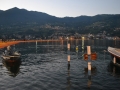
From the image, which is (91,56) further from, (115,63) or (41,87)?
(115,63)

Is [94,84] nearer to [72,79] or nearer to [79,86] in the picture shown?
[79,86]

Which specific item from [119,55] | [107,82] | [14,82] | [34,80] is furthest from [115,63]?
[14,82]

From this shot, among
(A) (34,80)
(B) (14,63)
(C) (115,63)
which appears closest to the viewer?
(A) (34,80)

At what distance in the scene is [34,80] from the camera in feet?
101

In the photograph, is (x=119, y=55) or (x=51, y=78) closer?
(x=51, y=78)

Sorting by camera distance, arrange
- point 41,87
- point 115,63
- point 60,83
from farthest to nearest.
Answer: point 115,63, point 60,83, point 41,87

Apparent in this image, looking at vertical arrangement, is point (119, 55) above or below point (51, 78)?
above

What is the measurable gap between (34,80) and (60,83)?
510 cm

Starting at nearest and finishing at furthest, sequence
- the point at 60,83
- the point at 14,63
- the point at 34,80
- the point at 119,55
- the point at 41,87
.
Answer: the point at 41,87 < the point at 60,83 < the point at 34,80 < the point at 119,55 < the point at 14,63

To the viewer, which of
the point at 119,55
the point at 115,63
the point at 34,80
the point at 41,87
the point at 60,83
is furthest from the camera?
the point at 115,63

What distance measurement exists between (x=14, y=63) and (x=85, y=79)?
84.8 feet

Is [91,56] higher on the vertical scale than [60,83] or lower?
higher

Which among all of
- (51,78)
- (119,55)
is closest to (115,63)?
(119,55)

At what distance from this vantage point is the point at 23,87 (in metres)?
26.7
